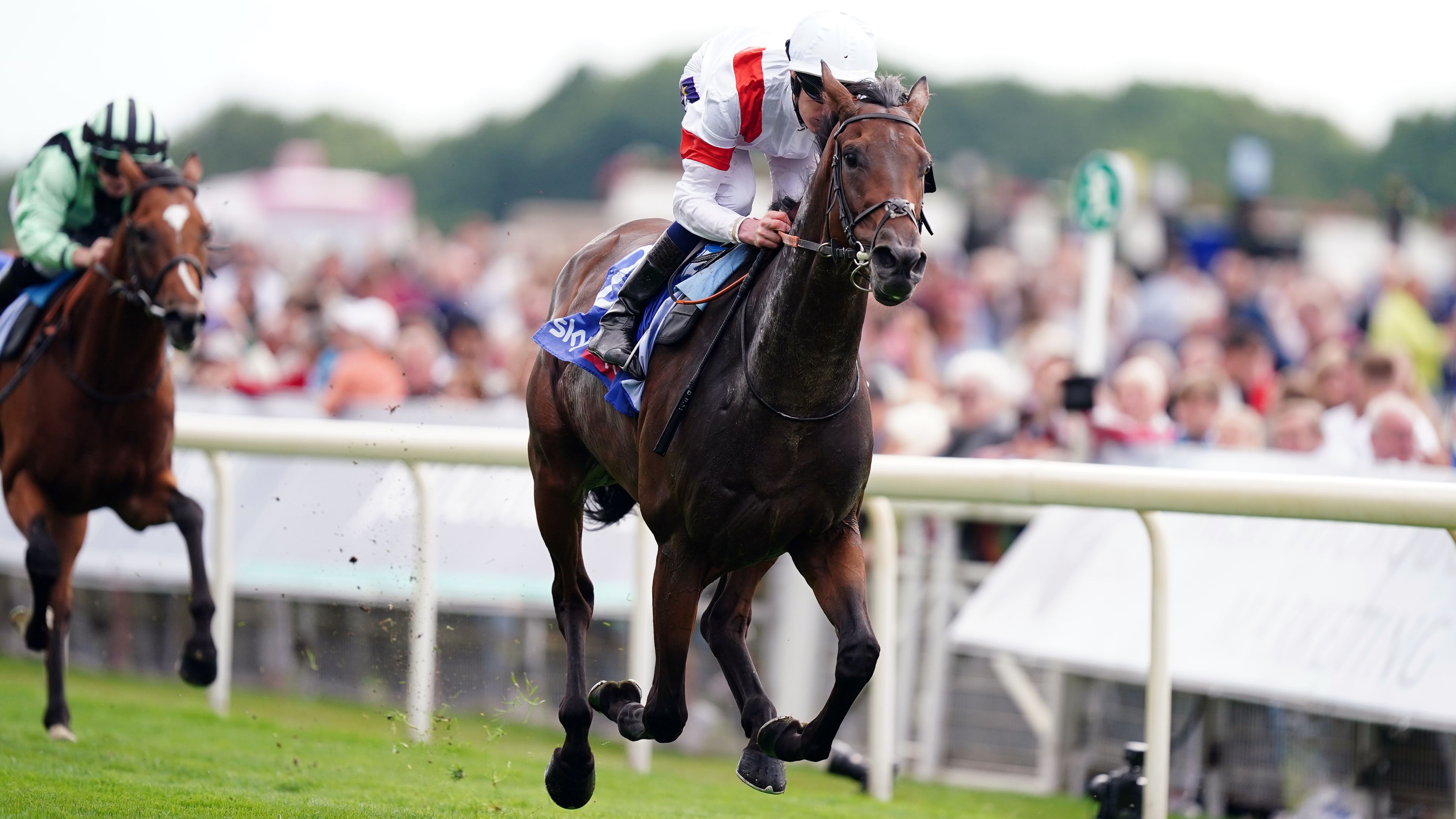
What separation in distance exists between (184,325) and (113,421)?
0.63 m

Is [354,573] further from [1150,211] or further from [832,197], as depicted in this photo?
[1150,211]

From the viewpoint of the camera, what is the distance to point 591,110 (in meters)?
98.1

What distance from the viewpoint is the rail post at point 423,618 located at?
6508 mm

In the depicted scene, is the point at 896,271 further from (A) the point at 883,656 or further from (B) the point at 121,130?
(B) the point at 121,130

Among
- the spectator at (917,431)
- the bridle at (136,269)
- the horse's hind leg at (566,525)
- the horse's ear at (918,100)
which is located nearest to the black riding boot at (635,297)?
the horse's hind leg at (566,525)

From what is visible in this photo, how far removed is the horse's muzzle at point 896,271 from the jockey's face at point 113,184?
3834 mm

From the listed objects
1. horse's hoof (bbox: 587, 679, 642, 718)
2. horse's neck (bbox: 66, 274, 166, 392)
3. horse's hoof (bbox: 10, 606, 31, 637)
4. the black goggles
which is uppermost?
the black goggles

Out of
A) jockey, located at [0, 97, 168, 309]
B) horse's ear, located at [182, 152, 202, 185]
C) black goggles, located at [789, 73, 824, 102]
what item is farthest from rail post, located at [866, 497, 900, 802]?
jockey, located at [0, 97, 168, 309]

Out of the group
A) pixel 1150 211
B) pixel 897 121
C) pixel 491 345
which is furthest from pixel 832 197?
pixel 1150 211

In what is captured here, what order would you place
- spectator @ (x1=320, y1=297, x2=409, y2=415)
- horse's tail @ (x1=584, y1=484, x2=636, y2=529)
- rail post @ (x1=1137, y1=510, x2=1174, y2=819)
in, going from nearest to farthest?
rail post @ (x1=1137, y1=510, x2=1174, y2=819) → horse's tail @ (x1=584, y1=484, x2=636, y2=529) → spectator @ (x1=320, y1=297, x2=409, y2=415)

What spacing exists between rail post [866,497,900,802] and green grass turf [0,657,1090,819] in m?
0.11

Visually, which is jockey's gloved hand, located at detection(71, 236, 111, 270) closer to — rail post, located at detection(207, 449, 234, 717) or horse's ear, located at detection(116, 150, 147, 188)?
horse's ear, located at detection(116, 150, 147, 188)

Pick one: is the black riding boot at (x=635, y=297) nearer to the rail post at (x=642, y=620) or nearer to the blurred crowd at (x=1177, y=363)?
the rail post at (x=642, y=620)

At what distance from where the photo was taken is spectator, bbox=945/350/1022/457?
801cm
